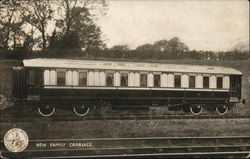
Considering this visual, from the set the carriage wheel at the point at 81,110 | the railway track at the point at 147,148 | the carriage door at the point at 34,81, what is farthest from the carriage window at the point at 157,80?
the carriage door at the point at 34,81

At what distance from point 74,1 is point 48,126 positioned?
5.44 feet

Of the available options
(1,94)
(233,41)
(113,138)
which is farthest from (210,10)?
(1,94)

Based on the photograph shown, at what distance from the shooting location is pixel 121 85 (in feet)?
16.8

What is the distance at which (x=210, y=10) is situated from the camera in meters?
5.18

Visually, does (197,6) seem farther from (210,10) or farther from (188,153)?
(188,153)

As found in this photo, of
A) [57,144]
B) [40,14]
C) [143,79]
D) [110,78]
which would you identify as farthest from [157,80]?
[40,14]

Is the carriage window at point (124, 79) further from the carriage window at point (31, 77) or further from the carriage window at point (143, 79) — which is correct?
the carriage window at point (31, 77)

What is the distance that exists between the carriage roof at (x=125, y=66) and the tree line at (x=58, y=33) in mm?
→ 93

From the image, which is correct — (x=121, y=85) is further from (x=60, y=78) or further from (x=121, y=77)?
(x=60, y=78)

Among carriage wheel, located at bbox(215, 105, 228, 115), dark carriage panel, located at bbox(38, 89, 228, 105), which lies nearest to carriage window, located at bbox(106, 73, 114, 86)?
dark carriage panel, located at bbox(38, 89, 228, 105)

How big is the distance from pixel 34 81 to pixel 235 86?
111 inches

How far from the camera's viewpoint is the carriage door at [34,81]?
492cm

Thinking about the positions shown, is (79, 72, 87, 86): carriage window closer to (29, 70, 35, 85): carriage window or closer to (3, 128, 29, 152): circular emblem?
(29, 70, 35, 85): carriage window

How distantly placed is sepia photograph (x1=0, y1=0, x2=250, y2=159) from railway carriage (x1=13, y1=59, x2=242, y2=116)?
14 millimetres
